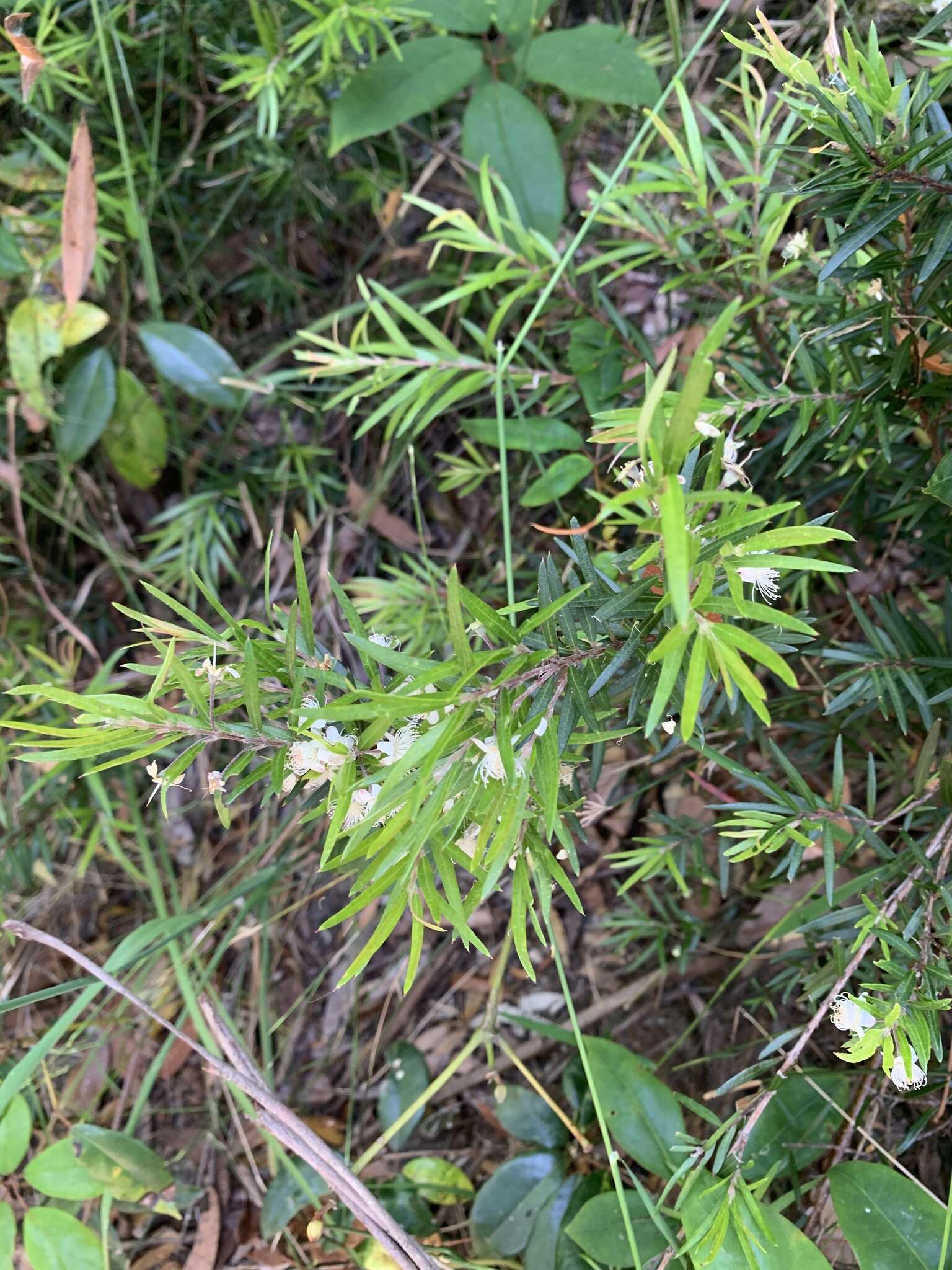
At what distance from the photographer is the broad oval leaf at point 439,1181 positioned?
3.50 feet

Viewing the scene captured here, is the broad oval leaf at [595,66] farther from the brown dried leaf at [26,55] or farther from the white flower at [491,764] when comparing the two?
the white flower at [491,764]

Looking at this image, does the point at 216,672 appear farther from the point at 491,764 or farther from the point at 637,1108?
the point at 637,1108

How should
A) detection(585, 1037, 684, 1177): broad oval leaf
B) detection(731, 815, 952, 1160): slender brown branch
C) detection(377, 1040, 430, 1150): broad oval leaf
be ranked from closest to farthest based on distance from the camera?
detection(731, 815, 952, 1160): slender brown branch → detection(585, 1037, 684, 1177): broad oval leaf → detection(377, 1040, 430, 1150): broad oval leaf

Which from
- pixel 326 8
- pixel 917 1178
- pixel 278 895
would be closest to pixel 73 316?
pixel 326 8

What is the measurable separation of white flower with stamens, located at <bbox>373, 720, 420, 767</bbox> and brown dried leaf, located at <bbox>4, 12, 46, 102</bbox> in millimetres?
890

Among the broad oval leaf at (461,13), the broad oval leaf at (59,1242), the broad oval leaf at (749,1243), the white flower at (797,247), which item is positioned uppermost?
the broad oval leaf at (461,13)

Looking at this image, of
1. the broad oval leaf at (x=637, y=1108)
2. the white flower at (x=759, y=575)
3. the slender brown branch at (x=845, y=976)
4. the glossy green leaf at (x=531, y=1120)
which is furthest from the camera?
the glossy green leaf at (x=531, y=1120)

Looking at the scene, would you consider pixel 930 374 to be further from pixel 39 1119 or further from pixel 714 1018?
pixel 39 1119

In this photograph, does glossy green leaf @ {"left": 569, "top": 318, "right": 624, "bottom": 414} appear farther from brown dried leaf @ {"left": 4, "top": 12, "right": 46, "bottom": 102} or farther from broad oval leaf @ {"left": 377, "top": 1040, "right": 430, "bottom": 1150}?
broad oval leaf @ {"left": 377, "top": 1040, "right": 430, "bottom": 1150}

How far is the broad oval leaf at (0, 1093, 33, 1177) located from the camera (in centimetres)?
106

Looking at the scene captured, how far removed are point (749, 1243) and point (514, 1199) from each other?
17.3 inches

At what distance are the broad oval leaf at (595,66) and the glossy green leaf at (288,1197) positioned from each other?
53.4 inches

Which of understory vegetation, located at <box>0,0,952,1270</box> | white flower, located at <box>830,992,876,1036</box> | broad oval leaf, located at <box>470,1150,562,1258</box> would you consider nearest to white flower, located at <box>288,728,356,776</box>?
understory vegetation, located at <box>0,0,952,1270</box>

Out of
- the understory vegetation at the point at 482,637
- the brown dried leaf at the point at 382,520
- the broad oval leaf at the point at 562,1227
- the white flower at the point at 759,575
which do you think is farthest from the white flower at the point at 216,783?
the brown dried leaf at the point at 382,520
